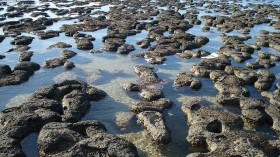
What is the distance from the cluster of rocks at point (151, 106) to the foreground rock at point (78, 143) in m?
2.18

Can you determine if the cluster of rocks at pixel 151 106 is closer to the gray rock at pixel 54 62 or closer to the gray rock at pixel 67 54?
the gray rock at pixel 54 62

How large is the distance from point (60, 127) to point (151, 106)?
585 cm

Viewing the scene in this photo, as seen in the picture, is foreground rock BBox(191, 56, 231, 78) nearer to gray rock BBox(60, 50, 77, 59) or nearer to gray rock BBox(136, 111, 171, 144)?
gray rock BBox(136, 111, 171, 144)

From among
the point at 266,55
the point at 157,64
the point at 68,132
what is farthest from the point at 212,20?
the point at 68,132

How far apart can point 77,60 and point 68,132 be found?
14.8 meters

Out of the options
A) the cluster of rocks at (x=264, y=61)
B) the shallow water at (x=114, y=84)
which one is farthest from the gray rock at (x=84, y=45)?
the cluster of rocks at (x=264, y=61)

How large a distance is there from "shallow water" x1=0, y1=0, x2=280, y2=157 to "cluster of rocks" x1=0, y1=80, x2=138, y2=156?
A: 0.67 meters

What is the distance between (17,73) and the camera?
974 inches

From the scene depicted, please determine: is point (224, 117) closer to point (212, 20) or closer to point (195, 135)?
point (195, 135)

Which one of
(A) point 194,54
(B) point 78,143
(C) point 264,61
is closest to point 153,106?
(B) point 78,143

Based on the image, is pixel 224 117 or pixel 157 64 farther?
pixel 157 64

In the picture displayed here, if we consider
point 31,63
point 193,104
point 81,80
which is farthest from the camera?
point 31,63

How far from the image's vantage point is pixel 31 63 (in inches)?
1048

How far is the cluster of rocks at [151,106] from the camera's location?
15854 millimetres
